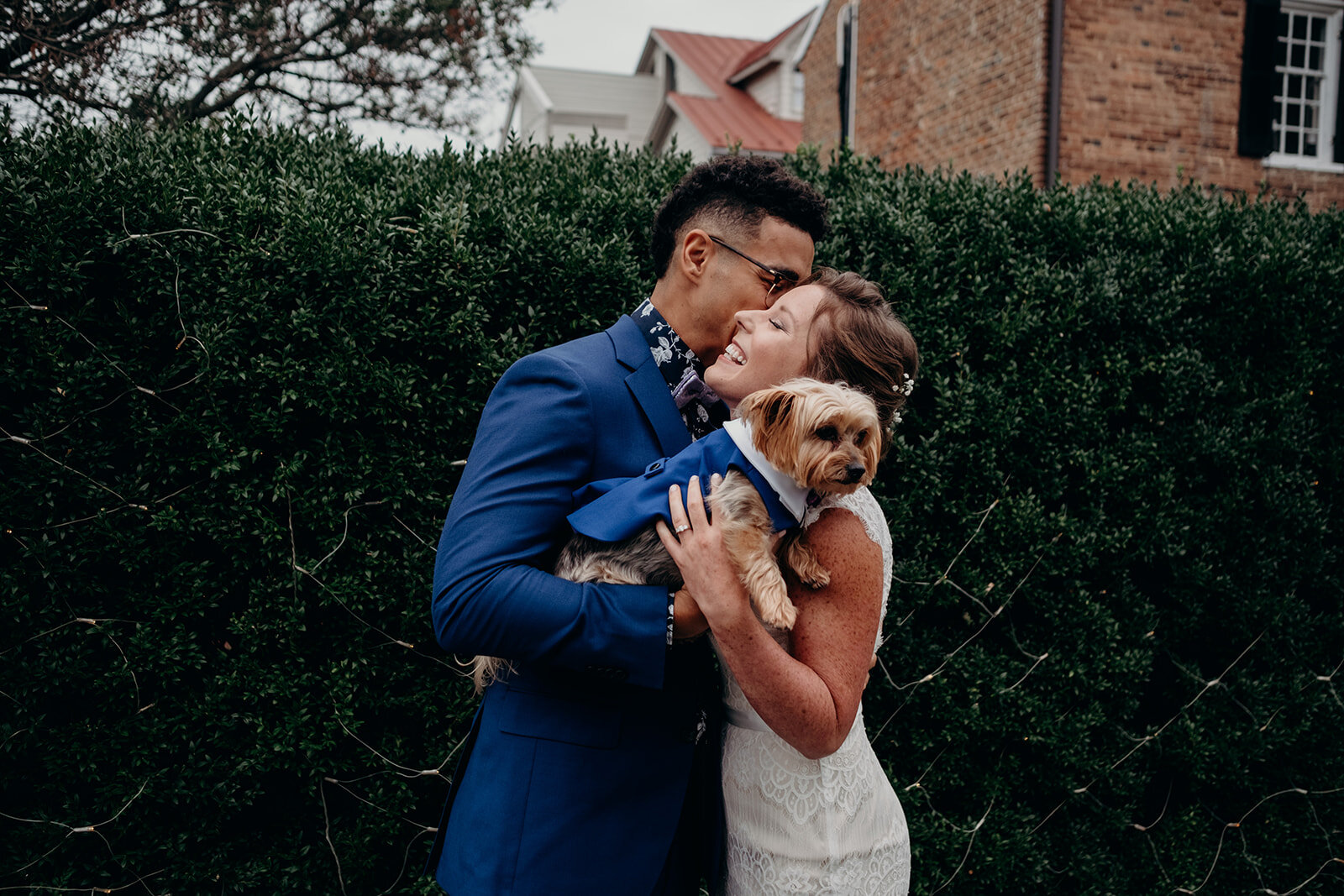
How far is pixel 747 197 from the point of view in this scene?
246 centimetres

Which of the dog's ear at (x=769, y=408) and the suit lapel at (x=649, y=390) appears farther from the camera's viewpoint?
the suit lapel at (x=649, y=390)

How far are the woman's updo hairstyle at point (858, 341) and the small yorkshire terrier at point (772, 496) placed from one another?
0.08 m

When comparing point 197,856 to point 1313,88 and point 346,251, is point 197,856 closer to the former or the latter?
point 346,251

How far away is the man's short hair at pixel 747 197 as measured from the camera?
245 cm

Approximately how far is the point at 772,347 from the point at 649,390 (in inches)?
13.5

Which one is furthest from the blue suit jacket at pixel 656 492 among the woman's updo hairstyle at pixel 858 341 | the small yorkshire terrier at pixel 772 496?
the woman's updo hairstyle at pixel 858 341

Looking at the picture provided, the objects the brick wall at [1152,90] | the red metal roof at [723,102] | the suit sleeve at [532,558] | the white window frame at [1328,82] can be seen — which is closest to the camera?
the suit sleeve at [532,558]

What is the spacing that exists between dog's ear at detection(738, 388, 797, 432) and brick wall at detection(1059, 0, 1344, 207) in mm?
12035

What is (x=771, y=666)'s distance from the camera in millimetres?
1823

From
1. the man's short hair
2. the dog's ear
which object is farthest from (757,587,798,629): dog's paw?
the man's short hair

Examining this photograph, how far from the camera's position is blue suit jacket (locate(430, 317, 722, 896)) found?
1827 millimetres

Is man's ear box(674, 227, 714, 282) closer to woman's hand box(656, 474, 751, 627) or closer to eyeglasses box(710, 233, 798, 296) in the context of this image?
eyeglasses box(710, 233, 798, 296)

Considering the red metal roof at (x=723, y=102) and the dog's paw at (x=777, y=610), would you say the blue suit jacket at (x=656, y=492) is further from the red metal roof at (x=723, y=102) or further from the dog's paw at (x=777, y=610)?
the red metal roof at (x=723, y=102)

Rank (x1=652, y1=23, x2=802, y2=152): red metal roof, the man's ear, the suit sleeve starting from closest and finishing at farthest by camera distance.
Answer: the suit sleeve
the man's ear
(x1=652, y1=23, x2=802, y2=152): red metal roof
